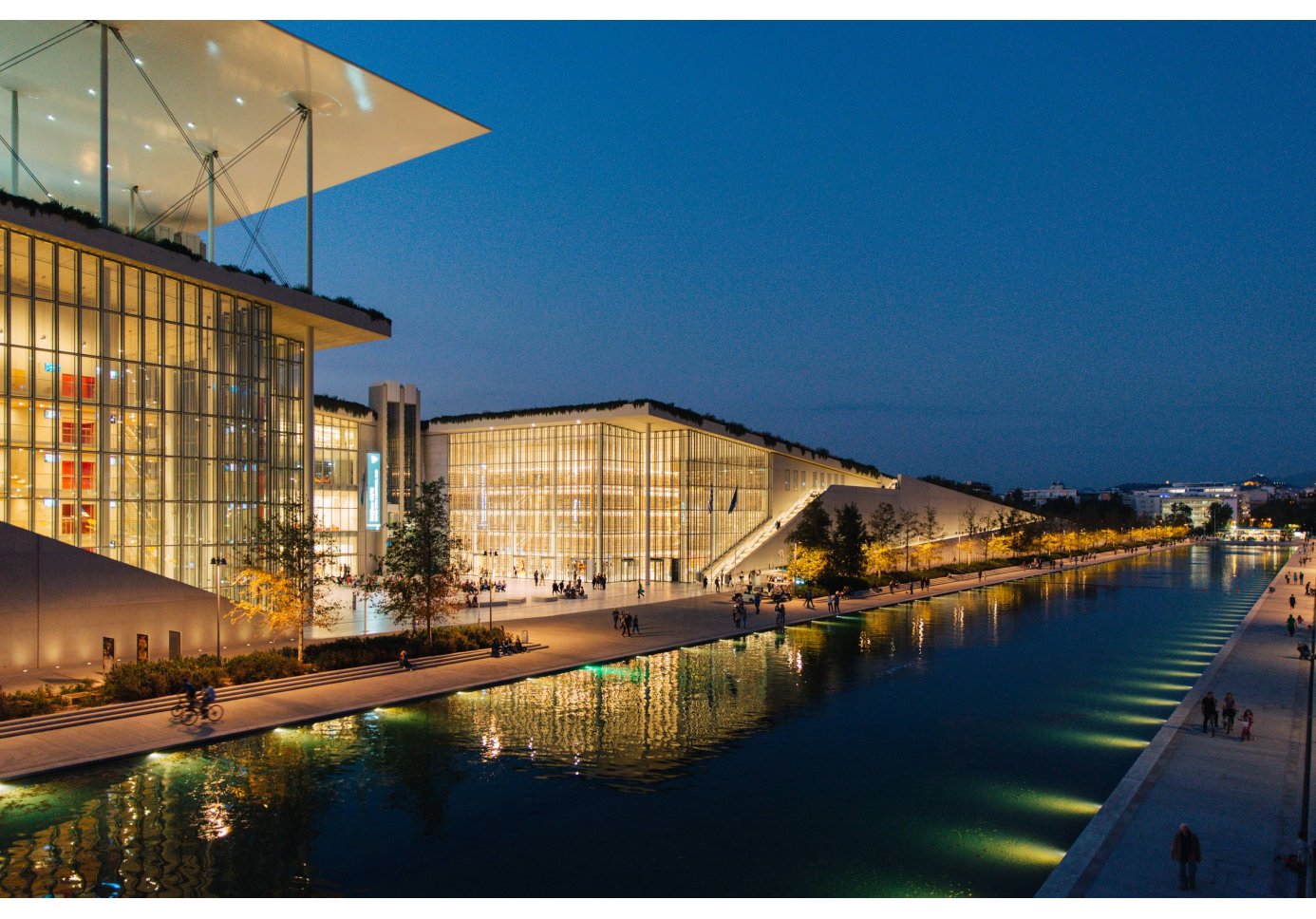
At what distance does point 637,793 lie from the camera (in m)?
17.6

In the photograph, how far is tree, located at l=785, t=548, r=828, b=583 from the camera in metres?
58.7

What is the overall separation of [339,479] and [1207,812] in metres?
59.9

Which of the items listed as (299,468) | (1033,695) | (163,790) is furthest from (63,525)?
(1033,695)

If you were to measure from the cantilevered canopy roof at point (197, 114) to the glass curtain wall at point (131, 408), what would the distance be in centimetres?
875

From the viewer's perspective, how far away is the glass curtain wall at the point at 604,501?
65438 millimetres

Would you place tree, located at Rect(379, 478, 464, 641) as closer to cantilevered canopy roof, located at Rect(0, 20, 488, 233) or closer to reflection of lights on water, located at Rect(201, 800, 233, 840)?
reflection of lights on water, located at Rect(201, 800, 233, 840)

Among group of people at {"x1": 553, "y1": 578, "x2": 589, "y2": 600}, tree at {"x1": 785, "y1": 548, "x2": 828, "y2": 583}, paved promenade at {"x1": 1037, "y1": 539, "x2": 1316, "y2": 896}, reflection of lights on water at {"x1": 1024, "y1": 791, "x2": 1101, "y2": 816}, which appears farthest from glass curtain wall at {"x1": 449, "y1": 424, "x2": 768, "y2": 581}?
reflection of lights on water at {"x1": 1024, "y1": 791, "x2": 1101, "y2": 816}

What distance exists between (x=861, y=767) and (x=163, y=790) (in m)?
14.8

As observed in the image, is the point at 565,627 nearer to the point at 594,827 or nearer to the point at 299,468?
the point at 299,468

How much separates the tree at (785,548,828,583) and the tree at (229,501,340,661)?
3458 cm

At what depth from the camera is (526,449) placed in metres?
68.9

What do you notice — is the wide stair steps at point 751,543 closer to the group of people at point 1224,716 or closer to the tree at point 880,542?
the tree at point 880,542

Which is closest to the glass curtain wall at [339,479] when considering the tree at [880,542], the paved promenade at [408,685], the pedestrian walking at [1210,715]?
the paved promenade at [408,685]

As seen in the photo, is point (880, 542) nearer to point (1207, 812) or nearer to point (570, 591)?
point (570, 591)
